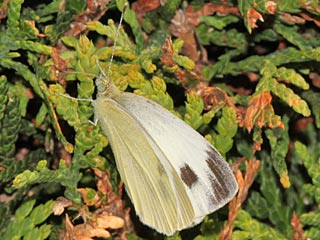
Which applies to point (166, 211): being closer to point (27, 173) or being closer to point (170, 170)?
point (170, 170)

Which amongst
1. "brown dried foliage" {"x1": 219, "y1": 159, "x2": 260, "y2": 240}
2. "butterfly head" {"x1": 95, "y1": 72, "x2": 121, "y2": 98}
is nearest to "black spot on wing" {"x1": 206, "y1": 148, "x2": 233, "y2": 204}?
"brown dried foliage" {"x1": 219, "y1": 159, "x2": 260, "y2": 240}

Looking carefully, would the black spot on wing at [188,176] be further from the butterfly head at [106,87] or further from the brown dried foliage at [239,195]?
the butterfly head at [106,87]

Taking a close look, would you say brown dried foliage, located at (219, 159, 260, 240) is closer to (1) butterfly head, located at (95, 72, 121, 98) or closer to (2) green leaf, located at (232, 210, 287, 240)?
(2) green leaf, located at (232, 210, 287, 240)

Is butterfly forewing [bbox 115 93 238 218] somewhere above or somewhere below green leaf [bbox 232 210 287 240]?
above

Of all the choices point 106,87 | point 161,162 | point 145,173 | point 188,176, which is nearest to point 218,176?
point 188,176

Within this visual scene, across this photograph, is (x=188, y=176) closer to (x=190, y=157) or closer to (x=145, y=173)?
(x=190, y=157)

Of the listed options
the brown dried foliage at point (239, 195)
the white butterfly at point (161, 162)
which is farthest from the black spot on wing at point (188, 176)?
the brown dried foliage at point (239, 195)
